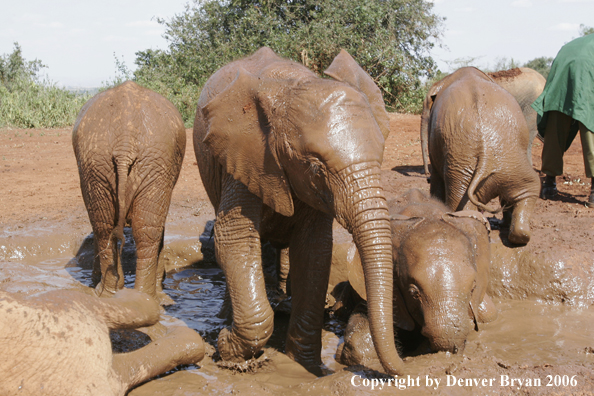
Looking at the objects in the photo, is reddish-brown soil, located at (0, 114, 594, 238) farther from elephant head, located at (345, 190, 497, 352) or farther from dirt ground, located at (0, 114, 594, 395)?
elephant head, located at (345, 190, 497, 352)

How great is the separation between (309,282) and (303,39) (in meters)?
13.7

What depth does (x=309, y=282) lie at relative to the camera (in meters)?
3.74

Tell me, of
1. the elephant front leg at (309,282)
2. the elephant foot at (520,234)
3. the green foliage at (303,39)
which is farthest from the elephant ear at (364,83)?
the green foliage at (303,39)

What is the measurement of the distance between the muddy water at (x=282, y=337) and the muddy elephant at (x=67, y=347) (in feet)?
0.79

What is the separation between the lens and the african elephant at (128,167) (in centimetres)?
420

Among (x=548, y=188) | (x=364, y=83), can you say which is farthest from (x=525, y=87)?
(x=364, y=83)

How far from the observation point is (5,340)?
7.98 ft

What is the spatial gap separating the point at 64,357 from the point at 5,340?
0.27m

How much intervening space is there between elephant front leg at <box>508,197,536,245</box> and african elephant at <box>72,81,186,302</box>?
307 cm

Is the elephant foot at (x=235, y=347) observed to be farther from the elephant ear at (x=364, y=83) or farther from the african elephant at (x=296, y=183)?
the elephant ear at (x=364, y=83)

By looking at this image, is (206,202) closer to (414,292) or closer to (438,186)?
(438,186)

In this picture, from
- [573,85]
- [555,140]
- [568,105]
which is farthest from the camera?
[555,140]

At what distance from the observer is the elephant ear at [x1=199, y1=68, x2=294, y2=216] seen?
10.2 ft
